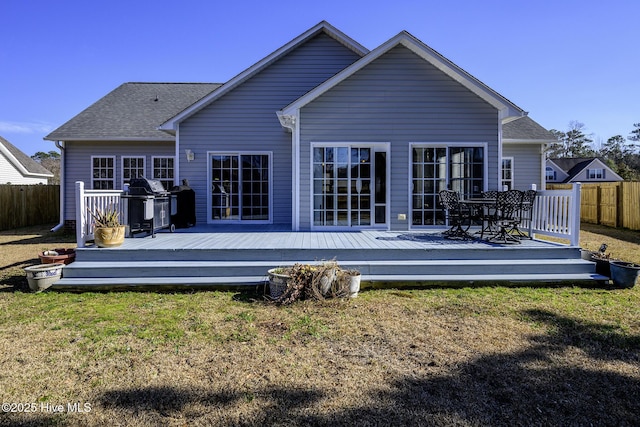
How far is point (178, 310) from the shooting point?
179 inches

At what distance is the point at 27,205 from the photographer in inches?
570

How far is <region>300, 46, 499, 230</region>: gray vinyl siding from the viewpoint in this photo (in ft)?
27.2

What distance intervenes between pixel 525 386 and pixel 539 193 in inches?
231

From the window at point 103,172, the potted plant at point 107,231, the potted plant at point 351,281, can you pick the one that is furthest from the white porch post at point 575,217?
the window at point 103,172

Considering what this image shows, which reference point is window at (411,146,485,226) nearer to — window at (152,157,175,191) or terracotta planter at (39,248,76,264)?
terracotta planter at (39,248,76,264)

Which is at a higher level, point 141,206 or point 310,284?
point 141,206

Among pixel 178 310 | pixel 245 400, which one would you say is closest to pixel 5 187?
pixel 178 310

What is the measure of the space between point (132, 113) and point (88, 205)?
25.3 feet

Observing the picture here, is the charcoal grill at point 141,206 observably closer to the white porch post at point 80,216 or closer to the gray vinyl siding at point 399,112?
the white porch post at point 80,216

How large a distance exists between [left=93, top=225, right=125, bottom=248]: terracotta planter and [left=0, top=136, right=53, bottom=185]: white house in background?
71.0ft

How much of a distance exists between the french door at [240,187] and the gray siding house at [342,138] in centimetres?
3

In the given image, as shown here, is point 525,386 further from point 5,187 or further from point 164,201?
point 5,187

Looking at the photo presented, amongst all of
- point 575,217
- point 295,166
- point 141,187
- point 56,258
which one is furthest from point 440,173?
point 56,258

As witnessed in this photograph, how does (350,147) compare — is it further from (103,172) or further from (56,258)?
(103,172)
